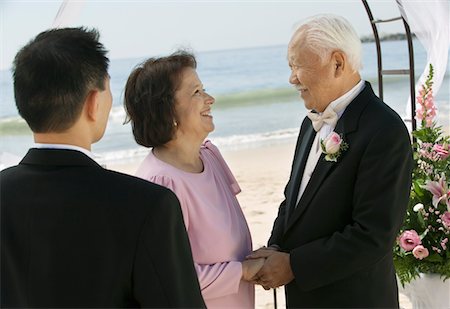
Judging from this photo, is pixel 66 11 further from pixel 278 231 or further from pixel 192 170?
pixel 278 231

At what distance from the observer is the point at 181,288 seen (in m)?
1.57

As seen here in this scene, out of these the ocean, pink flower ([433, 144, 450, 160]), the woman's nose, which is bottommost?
the ocean

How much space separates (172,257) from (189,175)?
100 cm

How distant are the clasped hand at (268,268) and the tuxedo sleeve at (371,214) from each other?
83 mm

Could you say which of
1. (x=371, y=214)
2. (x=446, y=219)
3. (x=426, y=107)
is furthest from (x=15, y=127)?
(x=371, y=214)

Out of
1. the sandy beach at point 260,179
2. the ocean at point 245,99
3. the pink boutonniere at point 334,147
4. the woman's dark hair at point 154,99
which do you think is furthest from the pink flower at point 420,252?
the ocean at point 245,99

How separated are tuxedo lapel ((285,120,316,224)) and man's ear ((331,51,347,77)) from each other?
322mm

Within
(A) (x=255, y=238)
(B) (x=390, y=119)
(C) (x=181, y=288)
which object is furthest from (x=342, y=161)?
(A) (x=255, y=238)

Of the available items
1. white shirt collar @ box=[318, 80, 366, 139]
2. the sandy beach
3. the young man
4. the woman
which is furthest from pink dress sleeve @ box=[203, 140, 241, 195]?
the sandy beach

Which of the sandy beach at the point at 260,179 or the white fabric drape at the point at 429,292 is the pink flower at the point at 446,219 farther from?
the sandy beach at the point at 260,179

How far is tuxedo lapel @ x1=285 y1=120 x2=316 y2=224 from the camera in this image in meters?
2.74

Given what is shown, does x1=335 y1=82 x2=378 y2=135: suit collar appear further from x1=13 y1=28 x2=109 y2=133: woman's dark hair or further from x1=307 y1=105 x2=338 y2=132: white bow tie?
x1=13 y1=28 x2=109 y2=133: woman's dark hair

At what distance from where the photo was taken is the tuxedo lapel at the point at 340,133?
259 centimetres

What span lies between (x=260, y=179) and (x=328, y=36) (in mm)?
9615
